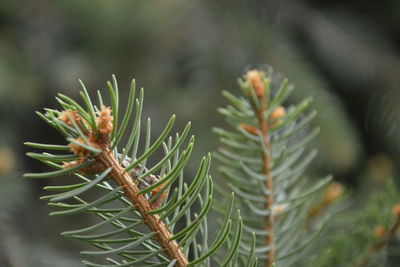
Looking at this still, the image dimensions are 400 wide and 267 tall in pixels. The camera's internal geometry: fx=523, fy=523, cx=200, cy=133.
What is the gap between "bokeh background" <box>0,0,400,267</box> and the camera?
1.05 meters

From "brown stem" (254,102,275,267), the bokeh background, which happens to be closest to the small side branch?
"brown stem" (254,102,275,267)

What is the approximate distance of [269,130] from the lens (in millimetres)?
511

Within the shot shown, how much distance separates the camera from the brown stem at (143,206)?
0.34 m

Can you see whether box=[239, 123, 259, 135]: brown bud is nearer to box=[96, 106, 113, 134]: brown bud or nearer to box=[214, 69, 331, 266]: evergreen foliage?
box=[214, 69, 331, 266]: evergreen foliage

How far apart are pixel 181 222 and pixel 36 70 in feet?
1.60

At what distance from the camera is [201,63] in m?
1.13

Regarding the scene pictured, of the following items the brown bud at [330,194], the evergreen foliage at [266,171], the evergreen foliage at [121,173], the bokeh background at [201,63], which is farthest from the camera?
the bokeh background at [201,63]

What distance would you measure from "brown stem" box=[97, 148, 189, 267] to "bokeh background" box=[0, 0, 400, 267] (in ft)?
2.21

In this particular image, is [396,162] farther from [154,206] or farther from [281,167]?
[154,206]

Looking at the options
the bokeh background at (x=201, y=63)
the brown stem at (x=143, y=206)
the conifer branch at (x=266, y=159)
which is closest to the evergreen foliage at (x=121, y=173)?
the brown stem at (x=143, y=206)

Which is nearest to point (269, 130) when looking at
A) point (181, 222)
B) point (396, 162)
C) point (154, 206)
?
point (154, 206)

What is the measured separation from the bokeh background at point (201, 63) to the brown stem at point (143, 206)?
67 centimetres

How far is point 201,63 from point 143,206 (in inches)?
31.9

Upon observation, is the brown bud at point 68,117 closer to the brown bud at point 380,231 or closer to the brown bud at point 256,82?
the brown bud at point 256,82
